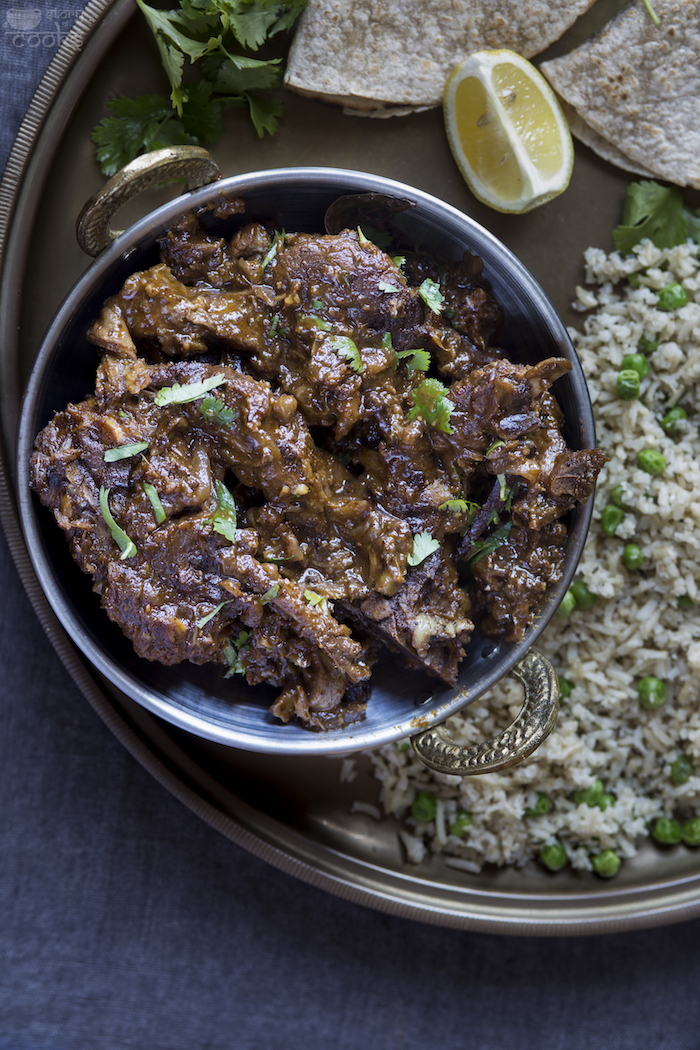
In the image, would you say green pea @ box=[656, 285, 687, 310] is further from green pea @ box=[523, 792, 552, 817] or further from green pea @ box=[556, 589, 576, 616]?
green pea @ box=[523, 792, 552, 817]

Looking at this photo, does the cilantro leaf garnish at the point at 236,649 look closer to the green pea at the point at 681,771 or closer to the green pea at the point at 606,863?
the green pea at the point at 606,863

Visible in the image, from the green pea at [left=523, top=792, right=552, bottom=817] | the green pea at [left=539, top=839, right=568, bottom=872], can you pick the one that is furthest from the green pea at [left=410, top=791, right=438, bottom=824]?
the green pea at [left=539, top=839, right=568, bottom=872]

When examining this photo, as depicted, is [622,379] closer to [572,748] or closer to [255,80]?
[572,748]

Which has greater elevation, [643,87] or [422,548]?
[643,87]

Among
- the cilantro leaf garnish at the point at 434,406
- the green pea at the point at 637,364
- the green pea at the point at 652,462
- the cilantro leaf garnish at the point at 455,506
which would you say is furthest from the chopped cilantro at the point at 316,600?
the green pea at the point at 637,364

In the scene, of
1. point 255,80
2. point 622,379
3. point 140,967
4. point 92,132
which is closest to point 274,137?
point 255,80

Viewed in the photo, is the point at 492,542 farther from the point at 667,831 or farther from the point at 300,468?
the point at 667,831

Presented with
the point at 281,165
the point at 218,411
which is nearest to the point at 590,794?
the point at 218,411
